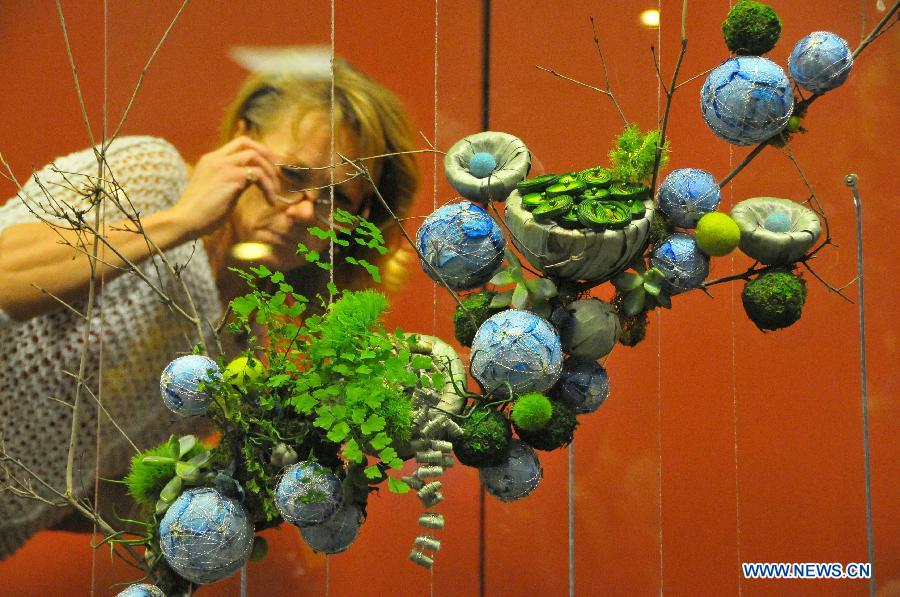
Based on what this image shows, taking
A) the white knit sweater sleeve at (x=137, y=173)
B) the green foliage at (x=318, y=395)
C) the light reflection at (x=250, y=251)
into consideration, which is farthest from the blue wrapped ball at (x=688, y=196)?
the white knit sweater sleeve at (x=137, y=173)

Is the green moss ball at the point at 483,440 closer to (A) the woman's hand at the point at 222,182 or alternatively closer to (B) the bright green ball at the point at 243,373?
(B) the bright green ball at the point at 243,373

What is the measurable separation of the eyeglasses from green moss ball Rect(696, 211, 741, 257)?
114 cm

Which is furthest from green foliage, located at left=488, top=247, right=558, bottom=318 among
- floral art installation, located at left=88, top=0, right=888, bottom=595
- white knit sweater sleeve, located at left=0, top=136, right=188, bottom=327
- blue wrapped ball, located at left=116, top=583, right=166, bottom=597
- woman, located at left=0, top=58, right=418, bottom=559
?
white knit sweater sleeve, located at left=0, top=136, right=188, bottom=327

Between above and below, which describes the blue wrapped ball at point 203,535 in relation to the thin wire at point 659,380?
below

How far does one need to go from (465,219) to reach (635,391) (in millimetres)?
1135

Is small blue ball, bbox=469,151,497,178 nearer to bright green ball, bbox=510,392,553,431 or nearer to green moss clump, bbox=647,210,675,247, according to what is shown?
green moss clump, bbox=647,210,675,247

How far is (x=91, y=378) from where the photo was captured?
2.64m

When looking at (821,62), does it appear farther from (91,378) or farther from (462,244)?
(91,378)

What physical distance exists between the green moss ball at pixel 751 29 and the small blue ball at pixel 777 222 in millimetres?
297

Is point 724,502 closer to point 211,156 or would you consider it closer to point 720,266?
point 720,266

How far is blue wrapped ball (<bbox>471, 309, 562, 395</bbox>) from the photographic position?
1716mm

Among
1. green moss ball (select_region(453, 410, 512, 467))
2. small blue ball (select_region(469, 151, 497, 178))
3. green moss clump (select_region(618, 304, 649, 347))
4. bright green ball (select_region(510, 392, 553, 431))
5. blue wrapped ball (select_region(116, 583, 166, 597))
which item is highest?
small blue ball (select_region(469, 151, 497, 178))

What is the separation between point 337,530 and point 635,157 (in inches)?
33.4

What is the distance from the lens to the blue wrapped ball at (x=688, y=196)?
1860mm
